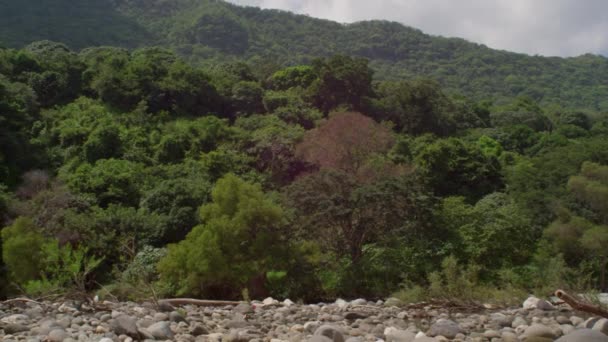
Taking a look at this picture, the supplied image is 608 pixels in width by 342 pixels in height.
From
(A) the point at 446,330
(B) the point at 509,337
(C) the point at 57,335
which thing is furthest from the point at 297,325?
(C) the point at 57,335

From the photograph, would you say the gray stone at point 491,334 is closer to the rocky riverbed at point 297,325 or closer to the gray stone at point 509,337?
the rocky riverbed at point 297,325

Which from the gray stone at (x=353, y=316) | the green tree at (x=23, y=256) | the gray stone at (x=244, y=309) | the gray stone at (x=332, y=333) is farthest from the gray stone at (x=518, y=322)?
the green tree at (x=23, y=256)

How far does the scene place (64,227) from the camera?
740 inches

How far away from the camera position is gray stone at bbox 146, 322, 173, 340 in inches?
273

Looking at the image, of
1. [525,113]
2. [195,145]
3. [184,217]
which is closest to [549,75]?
[525,113]

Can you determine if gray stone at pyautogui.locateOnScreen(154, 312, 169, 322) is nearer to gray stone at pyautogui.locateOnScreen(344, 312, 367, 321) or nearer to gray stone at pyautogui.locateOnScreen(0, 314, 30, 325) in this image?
gray stone at pyautogui.locateOnScreen(0, 314, 30, 325)

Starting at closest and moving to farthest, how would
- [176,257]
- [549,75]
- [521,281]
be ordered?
[176,257]
[521,281]
[549,75]

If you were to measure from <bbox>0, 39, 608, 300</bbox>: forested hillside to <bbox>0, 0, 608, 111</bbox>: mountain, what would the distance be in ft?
84.4

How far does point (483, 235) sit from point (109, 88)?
2468 centimetres

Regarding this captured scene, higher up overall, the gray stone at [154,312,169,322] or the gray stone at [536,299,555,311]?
the gray stone at [536,299,555,311]

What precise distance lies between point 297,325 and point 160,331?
2387mm

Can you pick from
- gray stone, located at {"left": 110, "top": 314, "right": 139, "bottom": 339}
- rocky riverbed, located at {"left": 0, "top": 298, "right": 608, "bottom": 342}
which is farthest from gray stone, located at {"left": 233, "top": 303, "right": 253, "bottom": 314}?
gray stone, located at {"left": 110, "top": 314, "right": 139, "bottom": 339}

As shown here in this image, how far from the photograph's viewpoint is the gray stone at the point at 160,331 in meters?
6.95

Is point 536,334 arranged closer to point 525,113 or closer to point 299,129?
point 299,129
